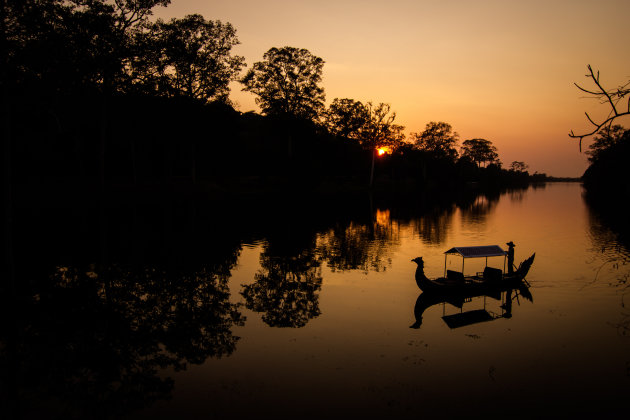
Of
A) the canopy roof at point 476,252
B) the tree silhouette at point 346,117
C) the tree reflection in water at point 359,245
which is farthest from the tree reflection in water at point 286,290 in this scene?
the tree silhouette at point 346,117

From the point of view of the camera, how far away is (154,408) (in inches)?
400

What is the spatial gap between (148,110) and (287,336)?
47.3 m

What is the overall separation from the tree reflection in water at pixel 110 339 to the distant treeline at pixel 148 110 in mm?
6427

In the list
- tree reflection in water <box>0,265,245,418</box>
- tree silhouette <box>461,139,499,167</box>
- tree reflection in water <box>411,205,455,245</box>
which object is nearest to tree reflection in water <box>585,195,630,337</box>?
tree reflection in water <box>411,205,455,245</box>

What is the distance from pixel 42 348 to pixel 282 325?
8.57 meters

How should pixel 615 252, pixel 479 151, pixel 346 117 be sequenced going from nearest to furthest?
1. pixel 615 252
2. pixel 346 117
3. pixel 479 151

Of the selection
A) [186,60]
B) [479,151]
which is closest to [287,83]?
[186,60]

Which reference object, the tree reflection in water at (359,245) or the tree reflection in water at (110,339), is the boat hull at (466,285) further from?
the tree reflection in water at (110,339)

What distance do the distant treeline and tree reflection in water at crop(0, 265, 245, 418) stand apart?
Result: 253 inches

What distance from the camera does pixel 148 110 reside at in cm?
5281

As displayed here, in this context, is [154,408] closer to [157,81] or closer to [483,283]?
[483,283]

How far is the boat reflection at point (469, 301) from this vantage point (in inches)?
688

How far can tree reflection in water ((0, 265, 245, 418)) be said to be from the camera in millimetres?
10695

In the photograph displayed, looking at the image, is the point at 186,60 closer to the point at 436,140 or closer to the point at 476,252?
the point at 476,252
